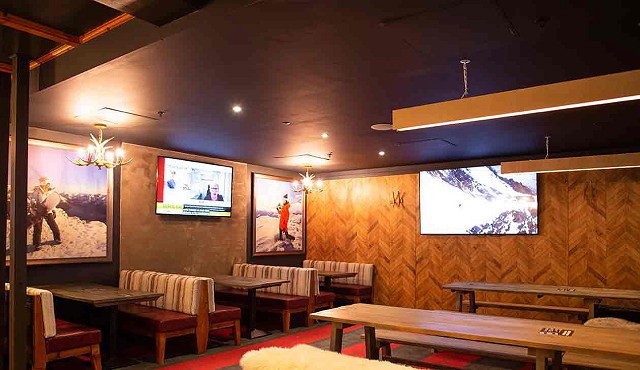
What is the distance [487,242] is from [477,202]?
27.9 inches

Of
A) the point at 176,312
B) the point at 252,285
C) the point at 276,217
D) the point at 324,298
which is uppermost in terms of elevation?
the point at 276,217

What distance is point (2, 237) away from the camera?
13.0 ft

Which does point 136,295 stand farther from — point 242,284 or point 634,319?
point 634,319

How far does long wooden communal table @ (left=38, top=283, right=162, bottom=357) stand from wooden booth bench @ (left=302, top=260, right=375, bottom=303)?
14.1ft

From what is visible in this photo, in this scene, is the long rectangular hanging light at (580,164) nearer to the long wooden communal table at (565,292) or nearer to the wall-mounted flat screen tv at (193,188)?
the long wooden communal table at (565,292)

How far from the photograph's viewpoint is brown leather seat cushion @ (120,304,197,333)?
5.66 meters

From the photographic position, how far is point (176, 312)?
6152mm

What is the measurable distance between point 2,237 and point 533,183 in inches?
288

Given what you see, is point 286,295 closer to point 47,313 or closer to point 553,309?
point 47,313

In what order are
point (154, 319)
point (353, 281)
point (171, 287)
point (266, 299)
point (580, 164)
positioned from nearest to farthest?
point (580, 164) → point (154, 319) → point (171, 287) → point (266, 299) → point (353, 281)

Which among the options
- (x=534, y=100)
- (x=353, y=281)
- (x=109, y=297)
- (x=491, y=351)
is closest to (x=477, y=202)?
(x=353, y=281)

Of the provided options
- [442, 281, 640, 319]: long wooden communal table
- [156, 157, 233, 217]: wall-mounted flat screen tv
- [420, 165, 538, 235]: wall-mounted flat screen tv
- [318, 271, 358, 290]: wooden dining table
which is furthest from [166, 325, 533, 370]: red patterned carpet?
[420, 165, 538, 235]: wall-mounted flat screen tv

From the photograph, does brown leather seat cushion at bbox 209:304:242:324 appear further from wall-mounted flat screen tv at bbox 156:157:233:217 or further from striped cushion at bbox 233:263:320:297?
wall-mounted flat screen tv at bbox 156:157:233:217

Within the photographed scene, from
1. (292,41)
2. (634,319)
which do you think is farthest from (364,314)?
(634,319)
